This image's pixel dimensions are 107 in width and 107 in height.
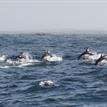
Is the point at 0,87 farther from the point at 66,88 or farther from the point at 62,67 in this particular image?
the point at 62,67

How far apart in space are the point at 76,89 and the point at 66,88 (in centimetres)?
81

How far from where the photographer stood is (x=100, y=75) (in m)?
43.2

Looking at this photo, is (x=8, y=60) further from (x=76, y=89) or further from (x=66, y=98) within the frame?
(x=66, y=98)

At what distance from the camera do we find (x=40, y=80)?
40.8 metres

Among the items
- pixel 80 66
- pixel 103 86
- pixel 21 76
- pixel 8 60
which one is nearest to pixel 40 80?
pixel 21 76

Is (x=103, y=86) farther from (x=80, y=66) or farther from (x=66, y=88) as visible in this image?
(x=80, y=66)

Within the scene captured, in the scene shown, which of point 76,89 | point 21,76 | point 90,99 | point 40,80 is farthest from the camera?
point 21,76

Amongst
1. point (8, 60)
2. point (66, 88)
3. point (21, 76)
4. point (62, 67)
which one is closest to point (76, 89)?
point (66, 88)

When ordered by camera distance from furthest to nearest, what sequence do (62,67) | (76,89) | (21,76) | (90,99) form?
1. (62,67)
2. (21,76)
3. (76,89)
4. (90,99)

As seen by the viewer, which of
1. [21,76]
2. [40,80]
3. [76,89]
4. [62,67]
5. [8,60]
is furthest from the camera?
[8,60]

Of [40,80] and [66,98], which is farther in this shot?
[40,80]

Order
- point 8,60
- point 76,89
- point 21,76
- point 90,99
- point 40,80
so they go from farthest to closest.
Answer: point 8,60
point 21,76
point 40,80
point 76,89
point 90,99

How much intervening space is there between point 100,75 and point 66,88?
734 cm

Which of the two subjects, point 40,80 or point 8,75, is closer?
point 40,80
